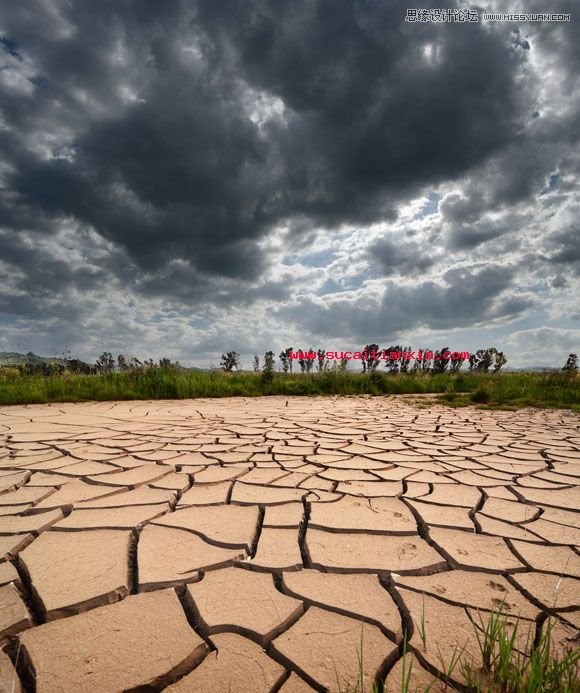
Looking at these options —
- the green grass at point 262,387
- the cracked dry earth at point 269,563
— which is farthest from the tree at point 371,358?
the cracked dry earth at point 269,563

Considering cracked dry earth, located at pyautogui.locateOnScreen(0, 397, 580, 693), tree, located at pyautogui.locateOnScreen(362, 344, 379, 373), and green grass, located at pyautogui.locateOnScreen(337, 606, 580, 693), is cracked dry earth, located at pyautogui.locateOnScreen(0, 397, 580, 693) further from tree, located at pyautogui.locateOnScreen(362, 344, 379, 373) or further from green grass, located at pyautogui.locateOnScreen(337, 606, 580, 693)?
tree, located at pyautogui.locateOnScreen(362, 344, 379, 373)

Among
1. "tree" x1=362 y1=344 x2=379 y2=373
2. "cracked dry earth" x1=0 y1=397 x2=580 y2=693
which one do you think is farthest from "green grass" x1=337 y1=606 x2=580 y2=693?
"tree" x1=362 y1=344 x2=379 y2=373

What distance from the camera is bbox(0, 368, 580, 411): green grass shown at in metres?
6.09

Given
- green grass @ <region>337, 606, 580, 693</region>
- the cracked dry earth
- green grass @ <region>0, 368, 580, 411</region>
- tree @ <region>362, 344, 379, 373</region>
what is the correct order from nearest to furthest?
green grass @ <region>337, 606, 580, 693</region>, the cracked dry earth, green grass @ <region>0, 368, 580, 411</region>, tree @ <region>362, 344, 379, 373</region>

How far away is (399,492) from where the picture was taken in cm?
183

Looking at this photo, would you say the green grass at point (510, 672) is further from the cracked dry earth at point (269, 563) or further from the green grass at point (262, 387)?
the green grass at point (262, 387)

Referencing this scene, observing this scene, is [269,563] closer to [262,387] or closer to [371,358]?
[262,387]

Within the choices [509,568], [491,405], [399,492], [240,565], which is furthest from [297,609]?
[491,405]

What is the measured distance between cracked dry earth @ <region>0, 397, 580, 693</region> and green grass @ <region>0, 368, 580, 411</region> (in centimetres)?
392

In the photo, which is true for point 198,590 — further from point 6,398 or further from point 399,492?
point 6,398

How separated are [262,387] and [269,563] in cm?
664

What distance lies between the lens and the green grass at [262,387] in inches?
240

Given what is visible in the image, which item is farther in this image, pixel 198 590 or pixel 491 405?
pixel 491 405

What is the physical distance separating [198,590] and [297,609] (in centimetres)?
31
